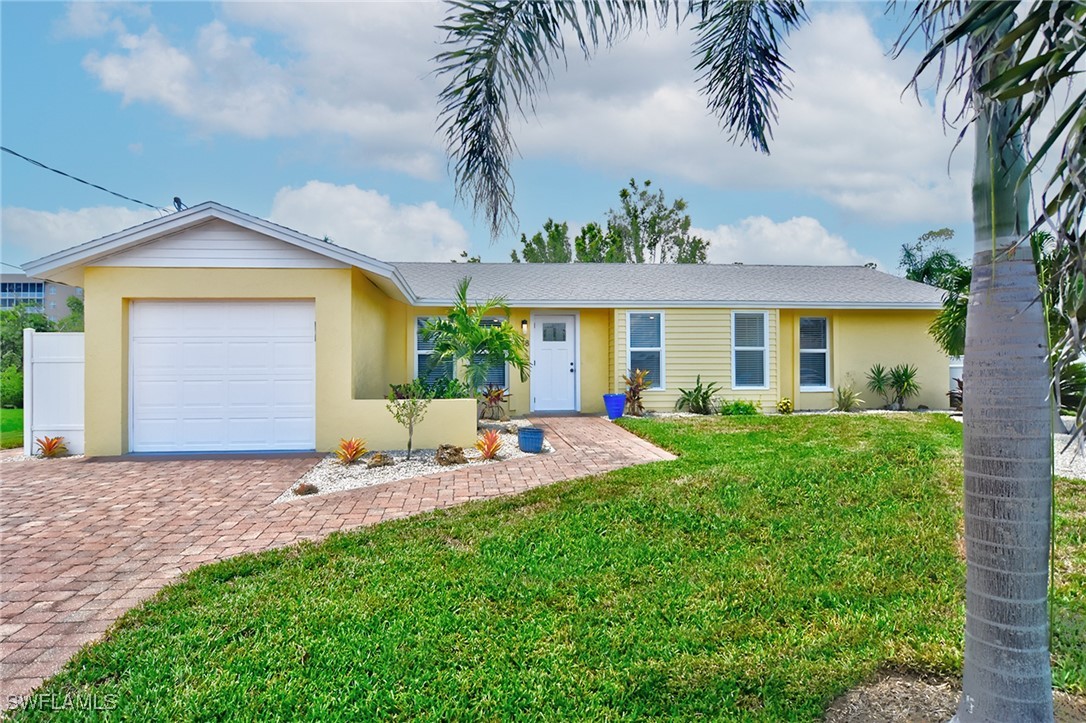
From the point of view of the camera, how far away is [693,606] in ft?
11.4

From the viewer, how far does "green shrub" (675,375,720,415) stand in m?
Answer: 12.8

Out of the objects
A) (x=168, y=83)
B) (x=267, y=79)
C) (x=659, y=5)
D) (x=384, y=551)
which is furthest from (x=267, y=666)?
(x=168, y=83)

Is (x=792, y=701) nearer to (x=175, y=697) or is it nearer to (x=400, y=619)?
(x=400, y=619)

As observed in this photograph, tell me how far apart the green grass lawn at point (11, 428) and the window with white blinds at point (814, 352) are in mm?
16763

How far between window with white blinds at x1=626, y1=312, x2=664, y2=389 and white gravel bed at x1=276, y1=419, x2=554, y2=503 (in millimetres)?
4412

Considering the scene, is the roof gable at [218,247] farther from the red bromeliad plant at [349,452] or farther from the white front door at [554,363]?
the white front door at [554,363]

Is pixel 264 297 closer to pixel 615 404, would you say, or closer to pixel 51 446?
pixel 51 446

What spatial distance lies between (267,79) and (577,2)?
9.25 m

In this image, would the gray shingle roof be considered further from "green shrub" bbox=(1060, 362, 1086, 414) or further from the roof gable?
"green shrub" bbox=(1060, 362, 1086, 414)

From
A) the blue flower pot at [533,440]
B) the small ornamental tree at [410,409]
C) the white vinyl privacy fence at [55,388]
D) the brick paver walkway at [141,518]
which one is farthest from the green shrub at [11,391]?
the blue flower pot at [533,440]

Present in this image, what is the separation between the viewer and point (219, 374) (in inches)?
344

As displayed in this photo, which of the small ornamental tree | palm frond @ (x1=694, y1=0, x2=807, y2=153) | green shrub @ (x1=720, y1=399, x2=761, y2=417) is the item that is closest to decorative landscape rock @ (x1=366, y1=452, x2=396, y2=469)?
the small ornamental tree

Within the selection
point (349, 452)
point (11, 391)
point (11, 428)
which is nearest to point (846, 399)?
point (349, 452)

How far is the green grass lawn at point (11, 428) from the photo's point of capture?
10.4 meters
